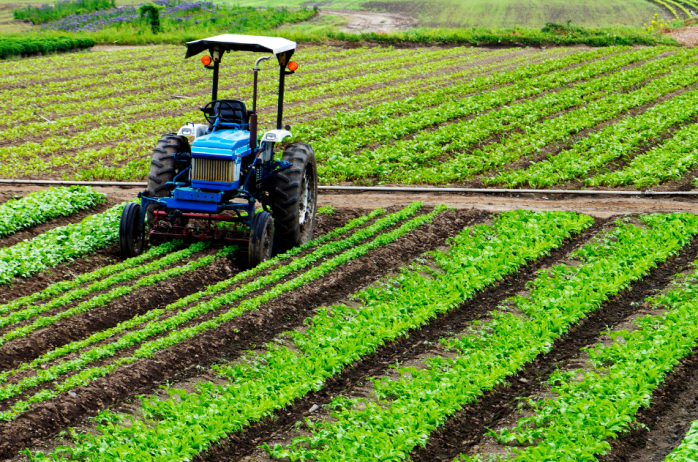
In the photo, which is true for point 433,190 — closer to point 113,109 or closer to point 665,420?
point 665,420

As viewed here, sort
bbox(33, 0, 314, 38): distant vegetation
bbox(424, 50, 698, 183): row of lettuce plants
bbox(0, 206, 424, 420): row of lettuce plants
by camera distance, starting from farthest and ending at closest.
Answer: bbox(33, 0, 314, 38): distant vegetation
bbox(424, 50, 698, 183): row of lettuce plants
bbox(0, 206, 424, 420): row of lettuce plants

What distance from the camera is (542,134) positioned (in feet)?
61.5

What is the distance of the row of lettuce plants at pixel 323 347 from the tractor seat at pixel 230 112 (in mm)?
3584

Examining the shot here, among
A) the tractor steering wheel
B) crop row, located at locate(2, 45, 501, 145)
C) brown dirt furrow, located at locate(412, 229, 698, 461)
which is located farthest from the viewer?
crop row, located at locate(2, 45, 501, 145)

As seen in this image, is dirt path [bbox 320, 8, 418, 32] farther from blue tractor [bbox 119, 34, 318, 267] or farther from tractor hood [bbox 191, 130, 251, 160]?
tractor hood [bbox 191, 130, 251, 160]

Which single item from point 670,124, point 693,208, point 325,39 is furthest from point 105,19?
point 693,208

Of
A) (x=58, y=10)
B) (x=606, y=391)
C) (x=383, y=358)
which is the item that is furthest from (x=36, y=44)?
(x=606, y=391)

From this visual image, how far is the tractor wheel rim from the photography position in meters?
12.1

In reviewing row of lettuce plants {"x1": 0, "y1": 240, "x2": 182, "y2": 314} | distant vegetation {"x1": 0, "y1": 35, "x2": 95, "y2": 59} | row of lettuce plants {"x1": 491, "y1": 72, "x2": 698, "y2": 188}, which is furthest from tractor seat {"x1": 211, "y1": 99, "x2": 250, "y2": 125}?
distant vegetation {"x1": 0, "y1": 35, "x2": 95, "y2": 59}

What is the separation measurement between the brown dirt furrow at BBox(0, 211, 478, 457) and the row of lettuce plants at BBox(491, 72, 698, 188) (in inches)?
177

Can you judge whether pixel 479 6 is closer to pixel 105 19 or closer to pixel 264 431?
pixel 105 19

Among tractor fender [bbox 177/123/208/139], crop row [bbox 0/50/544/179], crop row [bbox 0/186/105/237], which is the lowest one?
crop row [bbox 0/186/105/237]

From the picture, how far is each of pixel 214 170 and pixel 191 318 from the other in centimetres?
277

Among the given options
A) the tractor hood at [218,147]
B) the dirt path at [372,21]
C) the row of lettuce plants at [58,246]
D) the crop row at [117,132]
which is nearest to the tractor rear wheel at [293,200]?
the tractor hood at [218,147]
